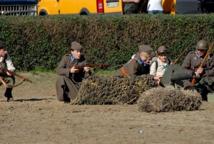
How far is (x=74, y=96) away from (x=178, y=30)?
283 inches

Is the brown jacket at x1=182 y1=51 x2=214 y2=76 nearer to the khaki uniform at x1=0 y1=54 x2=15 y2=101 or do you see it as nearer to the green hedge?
the khaki uniform at x1=0 y1=54 x2=15 y2=101

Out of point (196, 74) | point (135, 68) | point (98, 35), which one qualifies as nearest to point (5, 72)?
point (135, 68)

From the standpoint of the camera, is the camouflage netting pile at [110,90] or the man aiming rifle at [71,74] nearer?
the camouflage netting pile at [110,90]

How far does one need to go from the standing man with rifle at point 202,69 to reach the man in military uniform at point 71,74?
6.53 feet

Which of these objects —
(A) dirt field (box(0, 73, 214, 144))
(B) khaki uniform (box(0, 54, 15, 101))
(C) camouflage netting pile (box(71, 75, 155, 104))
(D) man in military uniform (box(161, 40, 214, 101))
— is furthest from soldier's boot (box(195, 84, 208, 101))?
(B) khaki uniform (box(0, 54, 15, 101))

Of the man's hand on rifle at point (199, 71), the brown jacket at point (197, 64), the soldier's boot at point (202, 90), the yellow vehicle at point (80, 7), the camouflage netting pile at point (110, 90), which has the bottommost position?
the soldier's boot at point (202, 90)

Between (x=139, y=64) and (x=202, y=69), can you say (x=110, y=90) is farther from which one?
(x=202, y=69)

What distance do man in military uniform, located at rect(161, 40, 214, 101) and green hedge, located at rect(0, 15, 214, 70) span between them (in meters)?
5.43

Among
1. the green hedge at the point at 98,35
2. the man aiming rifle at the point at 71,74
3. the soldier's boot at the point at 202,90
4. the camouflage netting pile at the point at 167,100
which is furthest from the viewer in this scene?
the green hedge at the point at 98,35

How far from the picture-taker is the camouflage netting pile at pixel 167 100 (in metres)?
13.2

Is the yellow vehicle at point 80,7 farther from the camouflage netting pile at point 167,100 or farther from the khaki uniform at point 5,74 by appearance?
the camouflage netting pile at point 167,100

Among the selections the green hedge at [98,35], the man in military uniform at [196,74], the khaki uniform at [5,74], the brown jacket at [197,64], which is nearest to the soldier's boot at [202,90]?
the man in military uniform at [196,74]

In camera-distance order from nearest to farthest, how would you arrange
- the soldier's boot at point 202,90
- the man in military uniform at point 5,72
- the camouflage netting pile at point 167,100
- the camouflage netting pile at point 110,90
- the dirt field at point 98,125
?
the dirt field at point 98,125, the camouflage netting pile at point 167,100, the camouflage netting pile at point 110,90, the man in military uniform at point 5,72, the soldier's boot at point 202,90

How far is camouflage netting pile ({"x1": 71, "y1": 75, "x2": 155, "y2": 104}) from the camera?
14672mm
